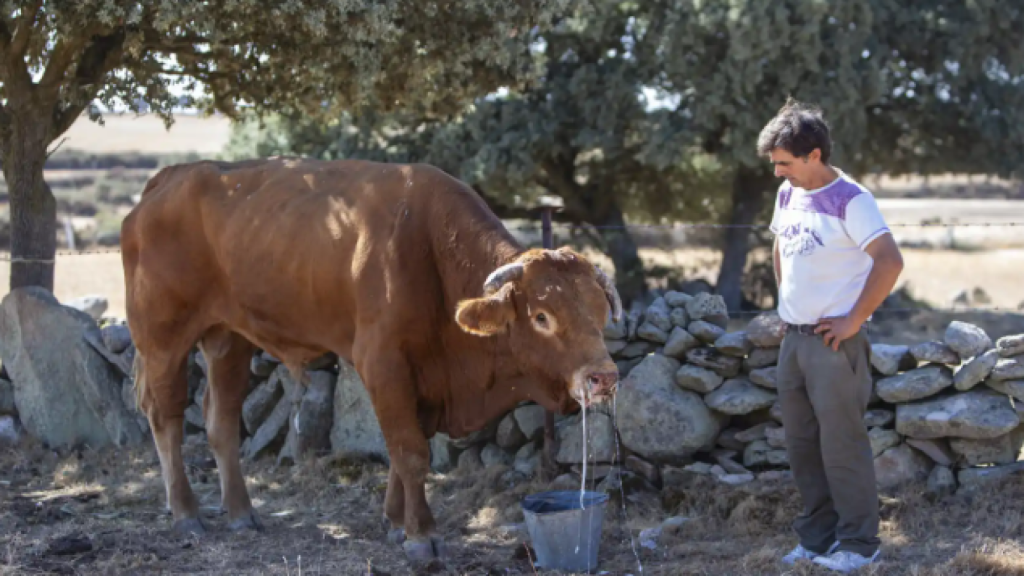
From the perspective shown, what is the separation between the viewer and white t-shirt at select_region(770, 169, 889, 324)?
5.17m

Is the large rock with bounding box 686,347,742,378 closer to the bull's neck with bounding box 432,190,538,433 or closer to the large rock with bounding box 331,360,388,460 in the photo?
the bull's neck with bounding box 432,190,538,433

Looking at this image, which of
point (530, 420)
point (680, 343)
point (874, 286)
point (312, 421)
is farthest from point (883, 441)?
point (312, 421)

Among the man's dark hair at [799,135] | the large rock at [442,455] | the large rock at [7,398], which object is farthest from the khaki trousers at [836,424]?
the large rock at [7,398]

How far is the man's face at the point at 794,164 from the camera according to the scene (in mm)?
5293

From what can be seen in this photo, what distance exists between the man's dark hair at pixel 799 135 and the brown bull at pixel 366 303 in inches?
41.6

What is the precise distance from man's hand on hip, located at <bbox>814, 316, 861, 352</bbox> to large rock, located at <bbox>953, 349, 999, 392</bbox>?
6.09 ft

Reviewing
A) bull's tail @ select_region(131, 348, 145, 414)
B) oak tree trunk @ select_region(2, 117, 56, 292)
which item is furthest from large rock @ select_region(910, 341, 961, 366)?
oak tree trunk @ select_region(2, 117, 56, 292)

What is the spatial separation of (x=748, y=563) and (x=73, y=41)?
652 centimetres

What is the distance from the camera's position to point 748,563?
562 cm

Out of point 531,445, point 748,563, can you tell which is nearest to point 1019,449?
point 748,563

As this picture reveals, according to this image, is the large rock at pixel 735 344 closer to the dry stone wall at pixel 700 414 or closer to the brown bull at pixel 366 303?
the dry stone wall at pixel 700 414

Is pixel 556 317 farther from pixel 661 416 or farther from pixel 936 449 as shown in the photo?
pixel 936 449

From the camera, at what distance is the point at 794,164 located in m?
5.31

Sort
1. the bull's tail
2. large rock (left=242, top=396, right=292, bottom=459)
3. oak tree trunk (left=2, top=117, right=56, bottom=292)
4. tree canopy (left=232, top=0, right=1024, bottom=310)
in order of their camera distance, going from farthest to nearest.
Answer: tree canopy (left=232, top=0, right=1024, bottom=310)
oak tree trunk (left=2, top=117, right=56, bottom=292)
large rock (left=242, top=396, right=292, bottom=459)
the bull's tail
